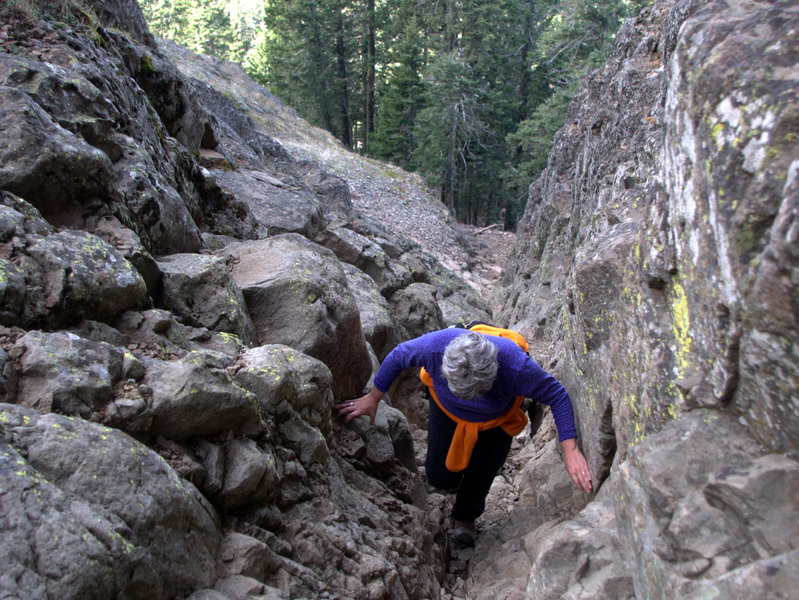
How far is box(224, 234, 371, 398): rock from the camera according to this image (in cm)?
518

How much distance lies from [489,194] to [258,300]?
113 ft

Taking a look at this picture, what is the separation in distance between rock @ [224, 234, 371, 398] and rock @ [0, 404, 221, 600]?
2303mm

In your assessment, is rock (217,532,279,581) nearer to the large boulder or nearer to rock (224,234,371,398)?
the large boulder

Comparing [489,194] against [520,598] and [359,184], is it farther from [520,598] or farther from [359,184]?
[520,598]

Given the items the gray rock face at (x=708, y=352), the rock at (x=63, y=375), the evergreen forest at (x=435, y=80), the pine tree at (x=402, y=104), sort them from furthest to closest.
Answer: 1. the pine tree at (x=402, y=104)
2. the evergreen forest at (x=435, y=80)
3. the rock at (x=63, y=375)
4. the gray rock face at (x=708, y=352)

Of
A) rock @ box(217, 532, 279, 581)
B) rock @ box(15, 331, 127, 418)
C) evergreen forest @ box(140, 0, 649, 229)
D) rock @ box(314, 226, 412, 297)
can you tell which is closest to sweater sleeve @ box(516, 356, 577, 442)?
rock @ box(217, 532, 279, 581)

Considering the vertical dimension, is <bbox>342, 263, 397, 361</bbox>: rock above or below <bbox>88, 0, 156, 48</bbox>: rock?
below

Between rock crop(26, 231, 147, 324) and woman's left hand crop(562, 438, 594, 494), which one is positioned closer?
rock crop(26, 231, 147, 324)

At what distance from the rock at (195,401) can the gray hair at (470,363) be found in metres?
1.42

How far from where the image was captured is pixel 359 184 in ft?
88.8

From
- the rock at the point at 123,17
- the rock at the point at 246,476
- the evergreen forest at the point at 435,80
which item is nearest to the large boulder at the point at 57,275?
the rock at the point at 246,476

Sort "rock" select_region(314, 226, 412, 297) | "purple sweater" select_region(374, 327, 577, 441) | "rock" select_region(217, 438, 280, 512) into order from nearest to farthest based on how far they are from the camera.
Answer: "rock" select_region(217, 438, 280, 512) → "purple sweater" select_region(374, 327, 577, 441) → "rock" select_region(314, 226, 412, 297)

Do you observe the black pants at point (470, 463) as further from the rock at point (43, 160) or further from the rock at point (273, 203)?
the rock at point (273, 203)

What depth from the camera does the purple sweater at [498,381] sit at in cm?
423
